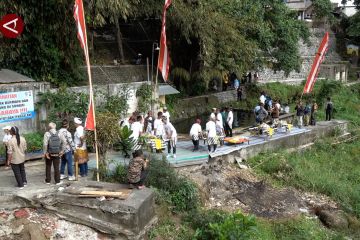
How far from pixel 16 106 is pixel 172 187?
5615mm

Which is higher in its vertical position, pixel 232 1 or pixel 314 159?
pixel 232 1

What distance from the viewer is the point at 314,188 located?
48.5ft

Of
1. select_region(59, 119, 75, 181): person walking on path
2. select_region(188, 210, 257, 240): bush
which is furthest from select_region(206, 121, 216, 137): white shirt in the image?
select_region(59, 119, 75, 181): person walking on path

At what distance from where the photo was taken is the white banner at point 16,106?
12.6 metres

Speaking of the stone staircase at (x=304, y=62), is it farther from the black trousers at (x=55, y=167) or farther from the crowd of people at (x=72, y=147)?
the black trousers at (x=55, y=167)

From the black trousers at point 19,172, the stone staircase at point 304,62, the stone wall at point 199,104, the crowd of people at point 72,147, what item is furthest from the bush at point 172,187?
the stone staircase at point 304,62

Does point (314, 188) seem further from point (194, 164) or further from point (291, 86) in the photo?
point (291, 86)

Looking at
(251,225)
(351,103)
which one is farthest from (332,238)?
(351,103)

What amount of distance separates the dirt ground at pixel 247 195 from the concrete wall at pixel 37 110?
502 centimetres

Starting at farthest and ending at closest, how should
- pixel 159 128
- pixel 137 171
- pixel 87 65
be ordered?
pixel 159 128 < pixel 87 65 < pixel 137 171

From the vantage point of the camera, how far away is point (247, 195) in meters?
13.4

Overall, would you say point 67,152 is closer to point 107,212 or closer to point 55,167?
point 55,167

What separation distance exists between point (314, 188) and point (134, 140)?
668 centimetres

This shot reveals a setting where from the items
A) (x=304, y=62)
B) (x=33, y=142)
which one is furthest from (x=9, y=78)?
(x=304, y=62)
